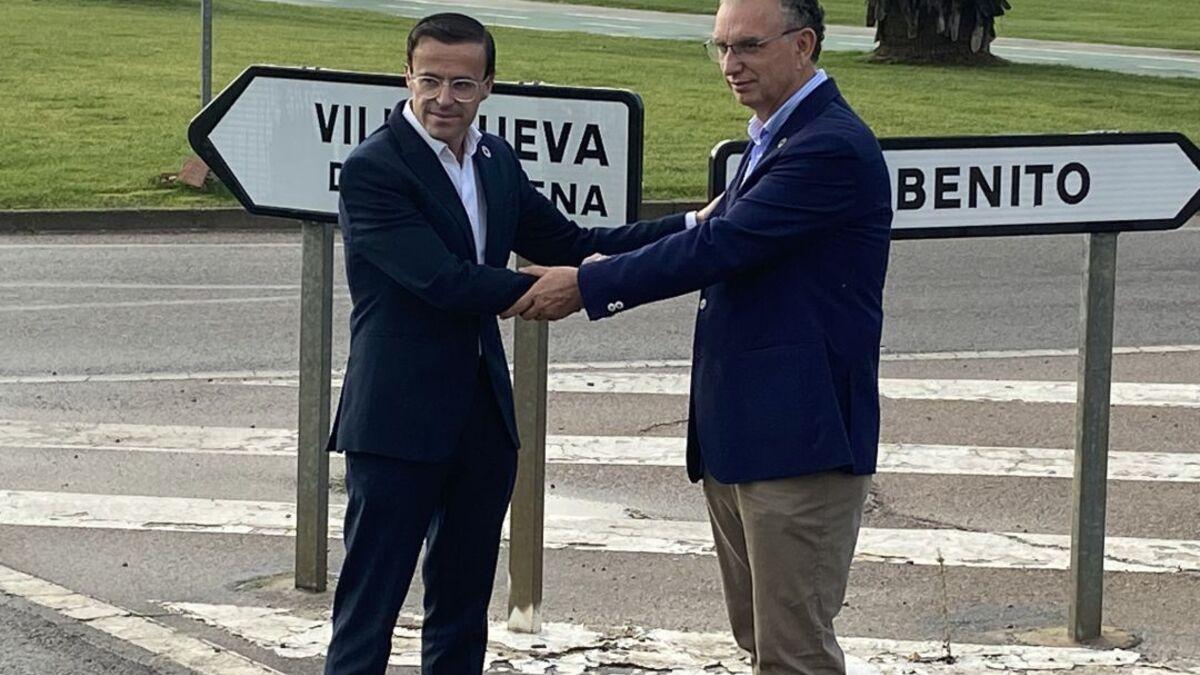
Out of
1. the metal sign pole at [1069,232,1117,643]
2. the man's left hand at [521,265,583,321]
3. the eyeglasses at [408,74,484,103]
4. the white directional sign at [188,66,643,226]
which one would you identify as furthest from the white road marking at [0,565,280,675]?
the metal sign pole at [1069,232,1117,643]

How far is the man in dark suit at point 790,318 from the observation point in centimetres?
439

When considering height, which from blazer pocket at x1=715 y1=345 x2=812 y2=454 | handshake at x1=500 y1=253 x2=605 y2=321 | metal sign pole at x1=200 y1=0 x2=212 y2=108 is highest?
metal sign pole at x1=200 y1=0 x2=212 y2=108

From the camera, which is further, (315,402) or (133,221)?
(133,221)

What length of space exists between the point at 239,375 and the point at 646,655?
4.69 m

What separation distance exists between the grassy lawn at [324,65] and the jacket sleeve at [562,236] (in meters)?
11.3

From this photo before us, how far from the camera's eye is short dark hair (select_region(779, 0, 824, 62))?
14.4 ft

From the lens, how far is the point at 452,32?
15.4 ft

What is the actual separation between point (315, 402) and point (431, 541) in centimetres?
152

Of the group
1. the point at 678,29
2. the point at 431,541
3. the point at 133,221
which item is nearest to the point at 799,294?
the point at 431,541

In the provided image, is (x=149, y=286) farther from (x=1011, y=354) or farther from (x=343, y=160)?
(x=343, y=160)

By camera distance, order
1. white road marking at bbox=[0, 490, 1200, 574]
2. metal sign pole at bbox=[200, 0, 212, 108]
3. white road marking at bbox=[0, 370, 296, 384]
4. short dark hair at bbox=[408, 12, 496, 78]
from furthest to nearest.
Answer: metal sign pole at bbox=[200, 0, 212, 108]
white road marking at bbox=[0, 370, 296, 384]
white road marking at bbox=[0, 490, 1200, 574]
short dark hair at bbox=[408, 12, 496, 78]

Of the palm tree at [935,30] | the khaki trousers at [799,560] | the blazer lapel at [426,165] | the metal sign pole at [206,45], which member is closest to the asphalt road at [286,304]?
the metal sign pole at [206,45]

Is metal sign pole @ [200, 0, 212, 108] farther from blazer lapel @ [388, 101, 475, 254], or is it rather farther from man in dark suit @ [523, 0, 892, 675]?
man in dark suit @ [523, 0, 892, 675]

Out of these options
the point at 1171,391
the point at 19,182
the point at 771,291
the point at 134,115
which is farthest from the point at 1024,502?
the point at 134,115
